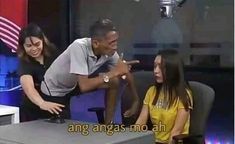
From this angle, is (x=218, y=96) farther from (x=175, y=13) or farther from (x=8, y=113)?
(x=8, y=113)

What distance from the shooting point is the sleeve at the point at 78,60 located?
7.47 ft

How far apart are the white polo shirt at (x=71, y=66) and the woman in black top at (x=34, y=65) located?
0.06 m

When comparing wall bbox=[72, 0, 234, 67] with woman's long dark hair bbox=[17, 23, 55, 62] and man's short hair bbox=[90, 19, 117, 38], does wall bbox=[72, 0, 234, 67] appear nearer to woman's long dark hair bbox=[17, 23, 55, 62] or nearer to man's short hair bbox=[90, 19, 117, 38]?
man's short hair bbox=[90, 19, 117, 38]

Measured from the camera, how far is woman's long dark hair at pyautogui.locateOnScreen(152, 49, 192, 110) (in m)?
2.08

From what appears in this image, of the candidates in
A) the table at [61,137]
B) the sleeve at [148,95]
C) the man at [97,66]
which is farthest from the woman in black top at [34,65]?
the table at [61,137]

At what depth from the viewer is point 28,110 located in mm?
2520

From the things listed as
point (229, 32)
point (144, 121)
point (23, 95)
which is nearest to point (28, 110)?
point (23, 95)

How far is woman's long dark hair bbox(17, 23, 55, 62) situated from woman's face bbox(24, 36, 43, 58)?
22mm

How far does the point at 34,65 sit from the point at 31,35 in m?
0.24

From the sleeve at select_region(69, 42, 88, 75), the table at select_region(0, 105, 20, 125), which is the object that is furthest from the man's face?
the table at select_region(0, 105, 20, 125)

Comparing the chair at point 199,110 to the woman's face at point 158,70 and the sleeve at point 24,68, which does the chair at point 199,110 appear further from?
the sleeve at point 24,68

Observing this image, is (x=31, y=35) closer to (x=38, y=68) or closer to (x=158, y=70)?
(x=38, y=68)

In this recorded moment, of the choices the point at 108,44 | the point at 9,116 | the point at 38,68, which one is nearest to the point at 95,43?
the point at 108,44

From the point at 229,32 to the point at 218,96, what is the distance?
372 millimetres
